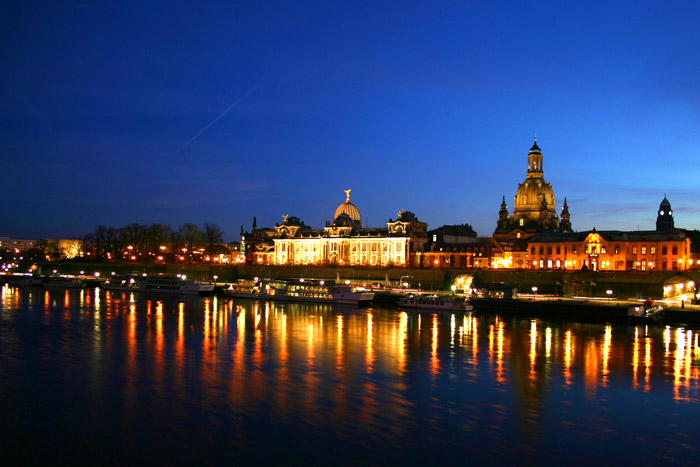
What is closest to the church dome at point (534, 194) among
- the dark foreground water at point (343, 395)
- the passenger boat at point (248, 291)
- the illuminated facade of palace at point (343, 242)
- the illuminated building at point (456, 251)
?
the illuminated building at point (456, 251)

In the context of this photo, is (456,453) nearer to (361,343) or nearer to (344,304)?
(361,343)

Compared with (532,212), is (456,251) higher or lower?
lower

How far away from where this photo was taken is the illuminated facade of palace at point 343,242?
5295 inches

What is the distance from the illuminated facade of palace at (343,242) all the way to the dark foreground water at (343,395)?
80460mm

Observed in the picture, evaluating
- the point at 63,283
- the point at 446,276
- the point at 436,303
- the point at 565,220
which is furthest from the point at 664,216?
the point at 63,283

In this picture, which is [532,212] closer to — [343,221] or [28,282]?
[343,221]

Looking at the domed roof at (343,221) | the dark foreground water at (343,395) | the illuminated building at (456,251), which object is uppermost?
the domed roof at (343,221)

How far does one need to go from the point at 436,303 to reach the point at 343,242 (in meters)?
73.2

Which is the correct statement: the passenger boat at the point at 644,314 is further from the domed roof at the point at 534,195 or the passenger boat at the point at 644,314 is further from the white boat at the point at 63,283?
the domed roof at the point at 534,195

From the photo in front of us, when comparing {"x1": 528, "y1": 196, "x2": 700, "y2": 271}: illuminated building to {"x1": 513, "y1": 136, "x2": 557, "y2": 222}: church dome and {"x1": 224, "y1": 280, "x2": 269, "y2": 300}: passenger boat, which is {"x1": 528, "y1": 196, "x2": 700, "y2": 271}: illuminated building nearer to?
{"x1": 513, "y1": 136, "x2": 557, "y2": 222}: church dome

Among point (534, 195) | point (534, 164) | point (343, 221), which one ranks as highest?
point (534, 164)

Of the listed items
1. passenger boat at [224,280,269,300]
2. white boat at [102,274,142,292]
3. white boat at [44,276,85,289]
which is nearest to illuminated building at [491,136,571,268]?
passenger boat at [224,280,269,300]

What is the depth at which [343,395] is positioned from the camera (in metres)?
28.1

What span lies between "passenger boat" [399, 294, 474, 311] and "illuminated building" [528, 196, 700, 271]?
36669 millimetres
